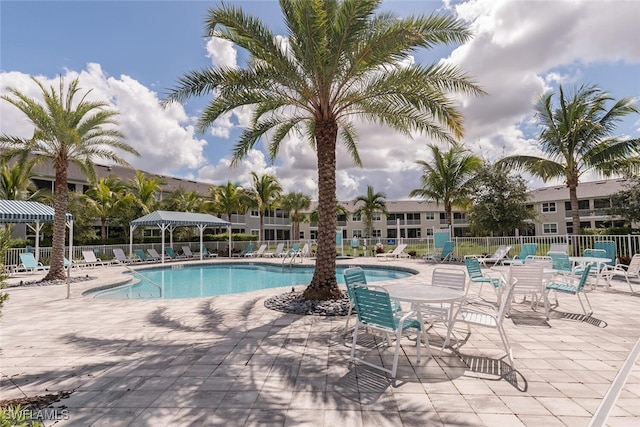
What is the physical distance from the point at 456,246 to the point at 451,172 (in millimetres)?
5937

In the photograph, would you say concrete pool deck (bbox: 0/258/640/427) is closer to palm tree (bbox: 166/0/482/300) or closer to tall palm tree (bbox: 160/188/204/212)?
palm tree (bbox: 166/0/482/300)

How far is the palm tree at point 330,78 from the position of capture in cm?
680

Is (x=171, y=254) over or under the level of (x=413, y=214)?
under

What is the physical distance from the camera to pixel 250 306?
25.5 feet

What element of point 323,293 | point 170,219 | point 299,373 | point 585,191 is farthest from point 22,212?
point 585,191

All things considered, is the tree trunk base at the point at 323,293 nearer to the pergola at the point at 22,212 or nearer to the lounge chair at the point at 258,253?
the pergola at the point at 22,212

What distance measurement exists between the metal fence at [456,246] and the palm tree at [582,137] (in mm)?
1712

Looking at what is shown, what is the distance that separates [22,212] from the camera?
A: 13188 millimetres

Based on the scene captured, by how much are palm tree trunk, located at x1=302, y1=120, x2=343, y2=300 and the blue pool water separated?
472 centimetres

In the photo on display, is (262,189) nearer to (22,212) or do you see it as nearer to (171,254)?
(171,254)

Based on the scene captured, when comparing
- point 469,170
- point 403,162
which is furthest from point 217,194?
point 469,170

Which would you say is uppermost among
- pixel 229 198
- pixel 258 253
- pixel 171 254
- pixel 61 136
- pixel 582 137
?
pixel 582 137

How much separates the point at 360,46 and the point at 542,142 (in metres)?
13.6

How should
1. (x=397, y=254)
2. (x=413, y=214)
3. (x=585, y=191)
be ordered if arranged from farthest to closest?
(x=413, y=214) → (x=585, y=191) → (x=397, y=254)
